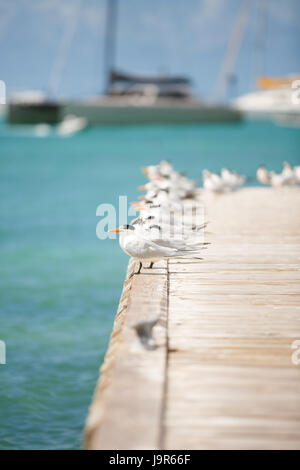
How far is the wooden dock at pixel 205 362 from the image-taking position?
10.2ft

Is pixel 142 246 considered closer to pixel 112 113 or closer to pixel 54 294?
pixel 54 294

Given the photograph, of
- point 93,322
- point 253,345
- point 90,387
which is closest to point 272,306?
point 253,345

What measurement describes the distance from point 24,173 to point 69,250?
73.5 ft

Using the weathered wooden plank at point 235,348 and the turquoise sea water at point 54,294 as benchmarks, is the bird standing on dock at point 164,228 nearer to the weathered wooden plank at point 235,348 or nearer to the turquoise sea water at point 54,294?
the weathered wooden plank at point 235,348

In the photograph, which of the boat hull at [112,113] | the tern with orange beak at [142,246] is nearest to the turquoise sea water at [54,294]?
the tern with orange beak at [142,246]

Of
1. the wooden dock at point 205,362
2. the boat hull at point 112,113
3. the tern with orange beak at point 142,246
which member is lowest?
the wooden dock at point 205,362

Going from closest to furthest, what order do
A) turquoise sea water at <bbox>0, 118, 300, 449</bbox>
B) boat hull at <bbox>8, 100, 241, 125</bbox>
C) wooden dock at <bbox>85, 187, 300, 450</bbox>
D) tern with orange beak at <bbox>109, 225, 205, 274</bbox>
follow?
1. wooden dock at <bbox>85, 187, 300, 450</bbox>
2. tern with orange beak at <bbox>109, 225, 205, 274</bbox>
3. turquoise sea water at <bbox>0, 118, 300, 449</bbox>
4. boat hull at <bbox>8, 100, 241, 125</bbox>

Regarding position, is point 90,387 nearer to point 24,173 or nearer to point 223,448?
point 223,448

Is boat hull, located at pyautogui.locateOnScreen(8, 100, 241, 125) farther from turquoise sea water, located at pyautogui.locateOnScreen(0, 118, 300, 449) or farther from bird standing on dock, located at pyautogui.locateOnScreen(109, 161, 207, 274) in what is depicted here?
bird standing on dock, located at pyautogui.locateOnScreen(109, 161, 207, 274)

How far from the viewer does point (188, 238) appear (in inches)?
284

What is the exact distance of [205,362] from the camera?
389 centimetres

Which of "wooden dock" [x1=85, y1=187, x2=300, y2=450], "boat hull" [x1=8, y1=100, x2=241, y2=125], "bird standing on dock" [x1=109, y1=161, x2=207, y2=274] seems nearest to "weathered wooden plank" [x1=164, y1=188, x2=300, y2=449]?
"wooden dock" [x1=85, y1=187, x2=300, y2=450]

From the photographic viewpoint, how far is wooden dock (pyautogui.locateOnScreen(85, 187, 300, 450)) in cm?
311
